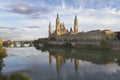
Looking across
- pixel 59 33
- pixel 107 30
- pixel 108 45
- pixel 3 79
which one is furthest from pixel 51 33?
pixel 3 79

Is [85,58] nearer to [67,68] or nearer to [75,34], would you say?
[67,68]

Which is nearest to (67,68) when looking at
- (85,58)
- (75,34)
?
(85,58)

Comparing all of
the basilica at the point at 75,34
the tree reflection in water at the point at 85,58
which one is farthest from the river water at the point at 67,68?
the basilica at the point at 75,34

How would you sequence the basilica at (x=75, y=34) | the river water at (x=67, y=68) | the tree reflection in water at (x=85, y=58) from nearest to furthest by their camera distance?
the river water at (x=67, y=68), the tree reflection in water at (x=85, y=58), the basilica at (x=75, y=34)

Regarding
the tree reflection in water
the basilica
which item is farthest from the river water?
the basilica

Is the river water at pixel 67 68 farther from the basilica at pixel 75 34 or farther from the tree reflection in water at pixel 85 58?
the basilica at pixel 75 34

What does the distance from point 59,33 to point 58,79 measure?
417 feet

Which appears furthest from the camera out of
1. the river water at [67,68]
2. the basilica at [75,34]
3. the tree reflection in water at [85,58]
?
the basilica at [75,34]

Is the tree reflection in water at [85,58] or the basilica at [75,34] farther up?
the basilica at [75,34]

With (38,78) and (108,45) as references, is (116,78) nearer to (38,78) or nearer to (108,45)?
(38,78)

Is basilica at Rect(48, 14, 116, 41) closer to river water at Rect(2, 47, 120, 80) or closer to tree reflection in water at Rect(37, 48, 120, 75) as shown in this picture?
tree reflection in water at Rect(37, 48, 120, 75)

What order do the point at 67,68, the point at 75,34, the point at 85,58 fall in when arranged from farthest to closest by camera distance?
the point at 75,34, the point at 85,58, the point at 67,68

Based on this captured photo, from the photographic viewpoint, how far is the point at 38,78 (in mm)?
28391

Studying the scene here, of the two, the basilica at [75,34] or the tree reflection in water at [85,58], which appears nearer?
the tree reflection in water at [85,58]
